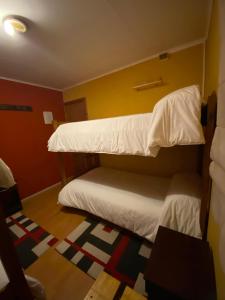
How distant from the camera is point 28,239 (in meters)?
1.72

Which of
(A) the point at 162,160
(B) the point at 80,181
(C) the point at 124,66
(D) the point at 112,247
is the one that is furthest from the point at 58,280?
(C) the point at 124,66

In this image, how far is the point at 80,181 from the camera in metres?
2.12

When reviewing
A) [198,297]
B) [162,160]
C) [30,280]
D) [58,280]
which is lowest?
[58,280]

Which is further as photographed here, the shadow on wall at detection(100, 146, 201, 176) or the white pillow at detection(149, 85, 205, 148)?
the shadow on wall at detection(100, 146, 201, 176)

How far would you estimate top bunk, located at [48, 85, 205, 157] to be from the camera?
39.7 inches

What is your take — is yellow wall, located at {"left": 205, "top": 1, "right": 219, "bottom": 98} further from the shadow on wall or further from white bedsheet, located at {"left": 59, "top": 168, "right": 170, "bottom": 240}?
white bedsheet, located at {"left": 59, "top": 168, "right": 170, "bottom": 240}

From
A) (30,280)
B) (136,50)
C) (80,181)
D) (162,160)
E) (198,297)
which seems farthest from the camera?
(162,160)

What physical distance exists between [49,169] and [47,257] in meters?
2.02

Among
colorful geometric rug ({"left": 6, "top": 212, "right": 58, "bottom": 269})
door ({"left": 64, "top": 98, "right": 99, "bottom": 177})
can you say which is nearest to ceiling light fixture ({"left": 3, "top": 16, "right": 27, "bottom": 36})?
door ({"left": 64, "top": 98, "right": 99, "bottom": 177})

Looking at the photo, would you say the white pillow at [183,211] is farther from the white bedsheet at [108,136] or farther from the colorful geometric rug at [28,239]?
the colorful geometric rug at [28,239]

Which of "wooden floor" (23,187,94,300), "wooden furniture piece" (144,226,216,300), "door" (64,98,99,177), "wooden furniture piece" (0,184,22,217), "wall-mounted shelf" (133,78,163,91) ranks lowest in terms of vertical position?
"wooden floor" (23,187,94,300)

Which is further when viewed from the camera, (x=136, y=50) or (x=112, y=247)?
(x=136, y=50)

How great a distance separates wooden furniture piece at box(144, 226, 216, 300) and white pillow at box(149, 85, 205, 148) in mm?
734

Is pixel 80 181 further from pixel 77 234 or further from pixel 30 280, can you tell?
pixel 30 280
